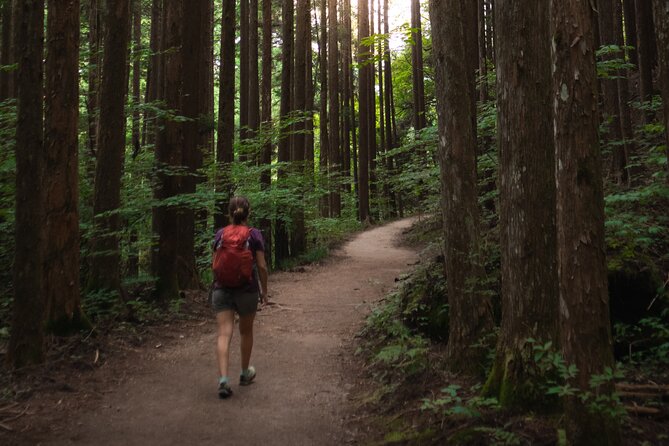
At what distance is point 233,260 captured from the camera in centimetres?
512

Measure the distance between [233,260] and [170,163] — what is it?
4.82 m

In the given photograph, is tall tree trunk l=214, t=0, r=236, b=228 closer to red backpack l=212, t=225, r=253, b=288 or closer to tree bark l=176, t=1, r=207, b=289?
tree bark l=176, t=1, r=207, b=289

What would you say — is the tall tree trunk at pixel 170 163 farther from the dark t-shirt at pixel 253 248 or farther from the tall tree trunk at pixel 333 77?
the tall tree trunk at pixel 333 77

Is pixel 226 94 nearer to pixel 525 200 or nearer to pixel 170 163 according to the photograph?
pixel 170 163

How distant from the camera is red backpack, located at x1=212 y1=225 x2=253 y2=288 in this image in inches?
202

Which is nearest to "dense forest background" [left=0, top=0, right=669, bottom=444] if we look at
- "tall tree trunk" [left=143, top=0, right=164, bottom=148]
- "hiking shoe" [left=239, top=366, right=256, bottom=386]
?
"hiking shoe" [left=239, top=366, right=256, bottom=386]

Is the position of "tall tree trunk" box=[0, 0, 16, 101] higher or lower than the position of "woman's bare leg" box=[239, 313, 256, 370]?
higher

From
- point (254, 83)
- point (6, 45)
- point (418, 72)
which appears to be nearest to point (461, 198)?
point (254, 83)

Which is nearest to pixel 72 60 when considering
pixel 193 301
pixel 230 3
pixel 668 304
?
pixel 193 301

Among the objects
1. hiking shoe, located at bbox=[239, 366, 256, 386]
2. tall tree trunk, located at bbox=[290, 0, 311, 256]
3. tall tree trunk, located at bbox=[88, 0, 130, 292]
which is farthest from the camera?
tall tree trunk, located at bbox=[290, 0, 311, 256]

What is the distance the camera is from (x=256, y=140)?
42.2ft

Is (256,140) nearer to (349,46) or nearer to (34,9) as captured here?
(34,9)

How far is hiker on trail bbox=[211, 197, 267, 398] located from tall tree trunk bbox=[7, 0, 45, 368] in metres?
2.10

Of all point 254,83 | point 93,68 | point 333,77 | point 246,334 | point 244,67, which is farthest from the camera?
point 333,77
